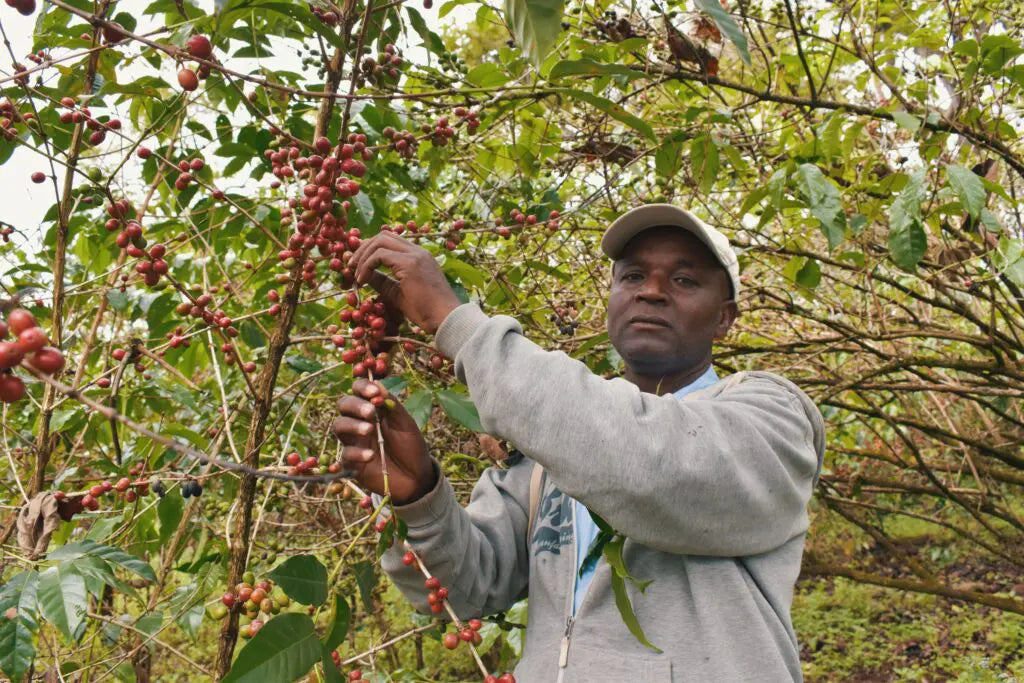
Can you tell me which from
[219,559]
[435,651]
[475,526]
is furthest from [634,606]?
[435,651]

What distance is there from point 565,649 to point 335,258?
34.3 inches

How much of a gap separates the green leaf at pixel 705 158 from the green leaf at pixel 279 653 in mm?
1803

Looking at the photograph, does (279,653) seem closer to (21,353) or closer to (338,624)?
(338,624)

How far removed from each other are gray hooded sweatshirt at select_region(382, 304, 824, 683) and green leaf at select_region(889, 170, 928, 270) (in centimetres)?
68

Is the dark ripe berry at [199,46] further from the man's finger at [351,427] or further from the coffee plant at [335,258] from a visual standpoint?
the man's finger at [351,427]

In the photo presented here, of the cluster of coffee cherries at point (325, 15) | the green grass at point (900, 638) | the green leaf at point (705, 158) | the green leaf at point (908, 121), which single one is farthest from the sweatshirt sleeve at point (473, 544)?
the green grass at point (900, 638)

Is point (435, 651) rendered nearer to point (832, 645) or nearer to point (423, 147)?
point (832, 645)

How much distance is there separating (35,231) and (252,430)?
105cm

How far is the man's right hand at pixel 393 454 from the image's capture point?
1.37m

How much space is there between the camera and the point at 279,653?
3.58ft

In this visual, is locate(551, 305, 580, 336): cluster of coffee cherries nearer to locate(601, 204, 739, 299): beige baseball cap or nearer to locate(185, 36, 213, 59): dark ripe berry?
locate(601, 204, 739, 299): beige baseball cap

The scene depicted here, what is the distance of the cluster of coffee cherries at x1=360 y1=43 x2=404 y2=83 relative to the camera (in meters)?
1.75

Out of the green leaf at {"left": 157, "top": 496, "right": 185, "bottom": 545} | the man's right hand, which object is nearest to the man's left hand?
the man's right hand

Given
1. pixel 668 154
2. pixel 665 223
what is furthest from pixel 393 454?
pixel 668 154
